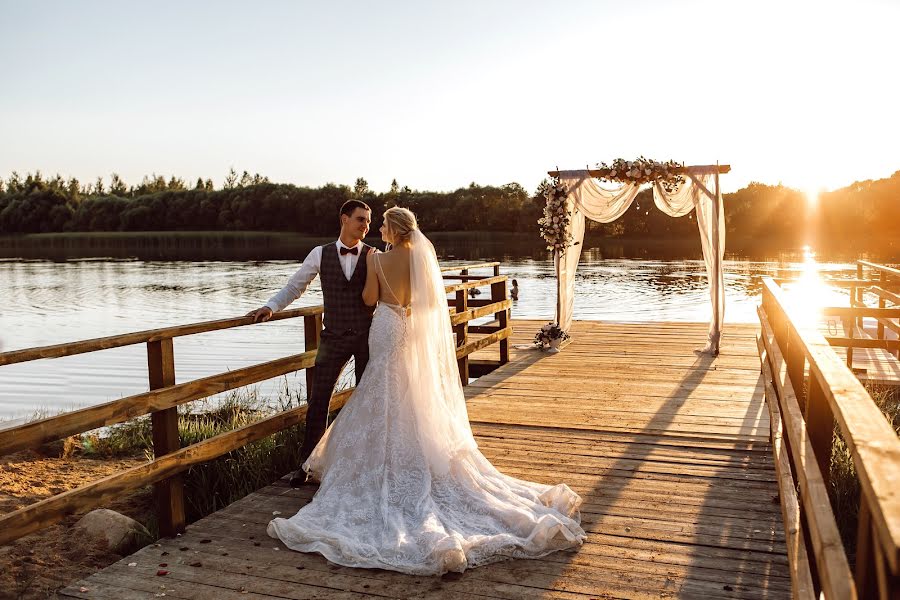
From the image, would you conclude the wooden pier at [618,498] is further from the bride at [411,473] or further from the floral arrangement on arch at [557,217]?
the floral arrangement on arch at [557,217]

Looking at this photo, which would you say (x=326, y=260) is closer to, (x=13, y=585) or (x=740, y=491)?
(x=13, y=585)

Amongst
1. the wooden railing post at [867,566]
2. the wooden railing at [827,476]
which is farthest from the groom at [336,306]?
the wooden railing post at [867,566]

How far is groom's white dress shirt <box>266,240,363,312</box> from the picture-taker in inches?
177

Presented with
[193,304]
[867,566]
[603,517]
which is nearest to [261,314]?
[603,517]

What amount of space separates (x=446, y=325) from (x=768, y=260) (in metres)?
38.9

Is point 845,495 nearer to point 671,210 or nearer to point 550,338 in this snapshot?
point 550,338

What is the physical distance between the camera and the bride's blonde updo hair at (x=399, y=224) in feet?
14.4

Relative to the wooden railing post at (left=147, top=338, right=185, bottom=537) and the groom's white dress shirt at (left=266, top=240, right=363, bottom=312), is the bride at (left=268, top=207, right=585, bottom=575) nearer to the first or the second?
the groom's white dress shirt at (left=266, top=240, right=363, bottom=312)

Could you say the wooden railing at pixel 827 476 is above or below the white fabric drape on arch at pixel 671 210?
below

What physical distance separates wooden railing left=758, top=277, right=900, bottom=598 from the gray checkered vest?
2331 mm

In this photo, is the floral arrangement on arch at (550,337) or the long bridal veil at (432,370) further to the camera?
the floral arrangement on arch at (550,337)

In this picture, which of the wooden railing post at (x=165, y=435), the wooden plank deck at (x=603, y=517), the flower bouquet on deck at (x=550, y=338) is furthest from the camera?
the flower bouquet on deck at (x=550, y=338)

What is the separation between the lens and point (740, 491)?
460 cm

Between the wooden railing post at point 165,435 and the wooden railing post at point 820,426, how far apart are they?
9.69ft
